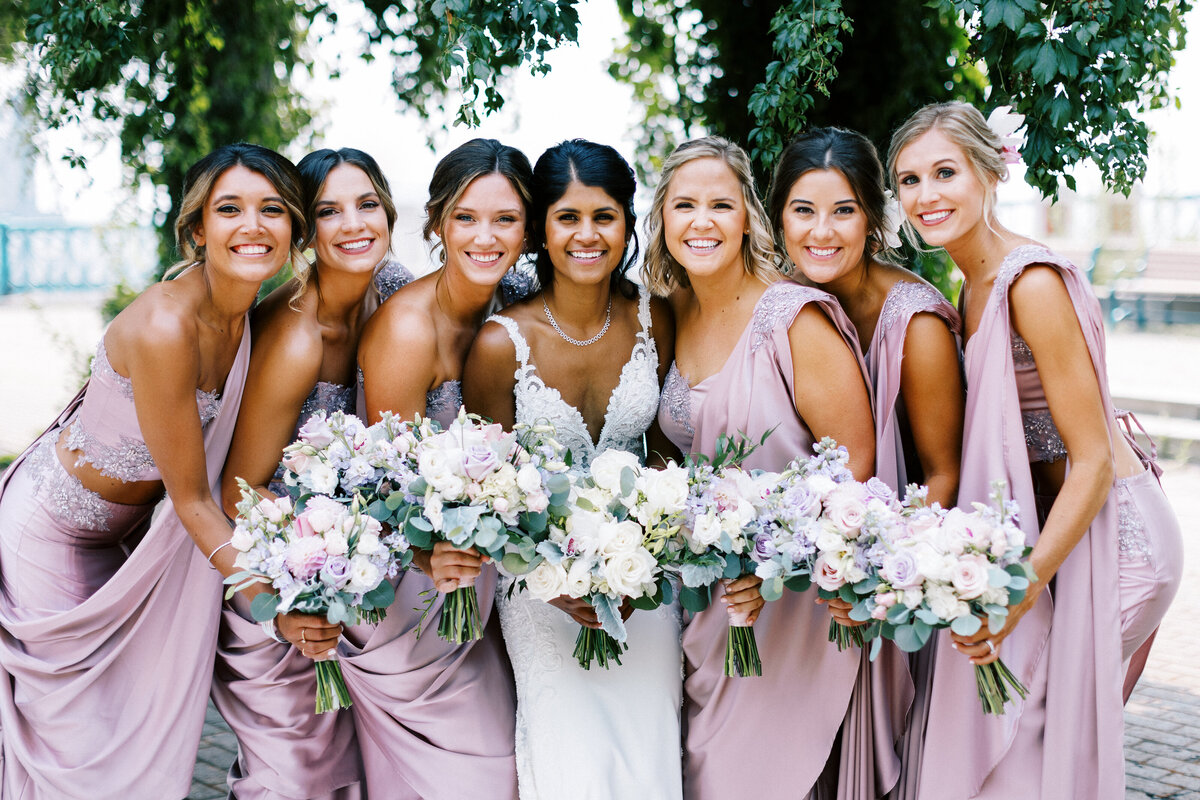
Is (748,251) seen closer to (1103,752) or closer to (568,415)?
(568,415)

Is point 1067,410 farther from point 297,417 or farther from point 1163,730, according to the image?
point 1163,730

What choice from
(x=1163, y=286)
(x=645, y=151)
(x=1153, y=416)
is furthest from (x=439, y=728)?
(x=1163, y=286)

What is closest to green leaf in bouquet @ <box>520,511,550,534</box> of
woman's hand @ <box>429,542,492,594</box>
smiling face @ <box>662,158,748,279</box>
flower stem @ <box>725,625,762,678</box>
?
woman's hand @ <box>429,542,492,594</box>

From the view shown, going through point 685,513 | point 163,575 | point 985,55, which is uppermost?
point 985,55

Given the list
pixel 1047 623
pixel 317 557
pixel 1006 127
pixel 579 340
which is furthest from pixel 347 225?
pixel 1047 623

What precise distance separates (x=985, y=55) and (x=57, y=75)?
13.1ft

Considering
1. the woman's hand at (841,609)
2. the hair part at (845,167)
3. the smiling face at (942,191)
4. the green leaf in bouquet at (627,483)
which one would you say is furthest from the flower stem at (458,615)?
the smiling face at (942,191)

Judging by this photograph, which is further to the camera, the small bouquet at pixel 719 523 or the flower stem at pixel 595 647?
the flower stem at pixel 595 647

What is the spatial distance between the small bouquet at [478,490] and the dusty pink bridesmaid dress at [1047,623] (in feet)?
4.49

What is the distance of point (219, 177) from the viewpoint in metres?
3.53

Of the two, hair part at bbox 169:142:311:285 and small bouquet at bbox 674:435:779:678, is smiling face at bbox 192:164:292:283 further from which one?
small bouquet at bbox 674:435:779:678

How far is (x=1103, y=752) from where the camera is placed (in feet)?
10.2

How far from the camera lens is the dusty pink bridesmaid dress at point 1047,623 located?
10.3 feet

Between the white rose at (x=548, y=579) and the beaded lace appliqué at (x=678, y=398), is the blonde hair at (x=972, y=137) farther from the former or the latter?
the white rose at (x=548, y=579)
